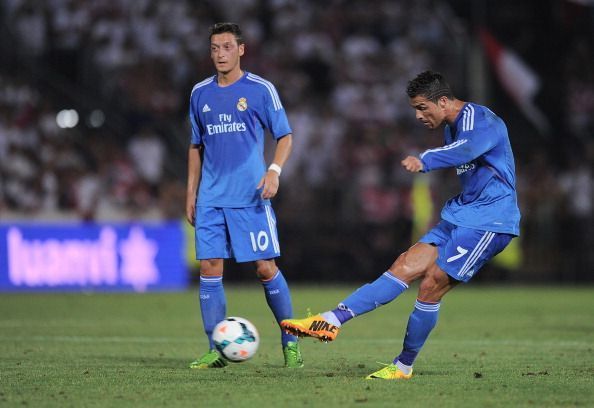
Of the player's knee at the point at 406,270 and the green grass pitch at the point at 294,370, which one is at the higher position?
the player's knee at the point at 406,270

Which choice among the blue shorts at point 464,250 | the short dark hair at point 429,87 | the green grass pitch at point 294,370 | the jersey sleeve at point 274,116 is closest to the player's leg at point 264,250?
the green grass pitch at point 294,370

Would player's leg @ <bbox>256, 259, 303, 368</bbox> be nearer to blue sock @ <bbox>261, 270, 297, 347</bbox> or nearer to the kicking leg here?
blue sock @ <bbox>261, 270, 297, 347</bbox>

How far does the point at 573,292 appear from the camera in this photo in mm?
18469

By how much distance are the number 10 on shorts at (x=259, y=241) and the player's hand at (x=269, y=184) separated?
0.35m

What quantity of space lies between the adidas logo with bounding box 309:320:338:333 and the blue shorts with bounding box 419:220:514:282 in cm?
82

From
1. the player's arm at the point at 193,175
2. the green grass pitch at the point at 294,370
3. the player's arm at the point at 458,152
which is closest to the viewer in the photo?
the green grass pitch at the point at 294,370

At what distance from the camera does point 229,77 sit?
8.14 metres

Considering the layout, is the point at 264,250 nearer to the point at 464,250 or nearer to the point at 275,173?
the point at 275,173

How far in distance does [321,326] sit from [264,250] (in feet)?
3.83

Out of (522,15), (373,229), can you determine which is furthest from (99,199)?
(522,15)

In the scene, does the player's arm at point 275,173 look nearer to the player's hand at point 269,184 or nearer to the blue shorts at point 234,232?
the player's hand at point 269,184

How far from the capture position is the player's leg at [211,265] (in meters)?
8.02

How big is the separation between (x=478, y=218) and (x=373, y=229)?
12.8 metres

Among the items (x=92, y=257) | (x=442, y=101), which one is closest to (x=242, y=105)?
(x=442, y=101)
